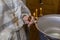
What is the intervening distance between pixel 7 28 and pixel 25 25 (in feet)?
0.46

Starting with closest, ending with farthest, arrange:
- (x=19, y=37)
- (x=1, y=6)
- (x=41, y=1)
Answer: (x=1, y=6) < (x=19, y=37) < (x=41, y=1)

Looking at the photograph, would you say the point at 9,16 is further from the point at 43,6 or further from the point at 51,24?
the point at 43,6

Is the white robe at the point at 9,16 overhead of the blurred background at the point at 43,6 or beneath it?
overhead

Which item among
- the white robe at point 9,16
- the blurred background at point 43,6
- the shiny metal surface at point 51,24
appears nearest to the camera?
the white robe at point 9,16

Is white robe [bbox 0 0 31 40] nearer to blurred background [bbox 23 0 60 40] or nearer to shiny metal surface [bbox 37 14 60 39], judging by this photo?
shiny metal surface [bbox 37 14 60 39]

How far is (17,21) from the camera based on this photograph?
2.11ft

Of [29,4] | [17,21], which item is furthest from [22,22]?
[29,4]

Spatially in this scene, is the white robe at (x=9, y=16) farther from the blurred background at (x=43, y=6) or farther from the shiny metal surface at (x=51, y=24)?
the blurred background at (x=43, y=6)

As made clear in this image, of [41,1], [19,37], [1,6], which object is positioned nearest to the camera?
[1,6]

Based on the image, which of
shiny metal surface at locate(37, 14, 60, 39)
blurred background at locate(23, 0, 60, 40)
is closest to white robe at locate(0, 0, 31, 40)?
shiny metal surface at locate(37, 14, 60, 39)

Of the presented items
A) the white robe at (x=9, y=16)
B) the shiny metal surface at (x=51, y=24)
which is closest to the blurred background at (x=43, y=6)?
the shiny metal surface at (x=51, y=24)

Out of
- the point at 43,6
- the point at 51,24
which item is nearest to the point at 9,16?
the point at 51,24

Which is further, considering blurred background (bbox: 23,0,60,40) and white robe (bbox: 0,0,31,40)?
blurred background (bbox: 23,0,60,40)

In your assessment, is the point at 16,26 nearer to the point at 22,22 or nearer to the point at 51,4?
the point at 22,22
